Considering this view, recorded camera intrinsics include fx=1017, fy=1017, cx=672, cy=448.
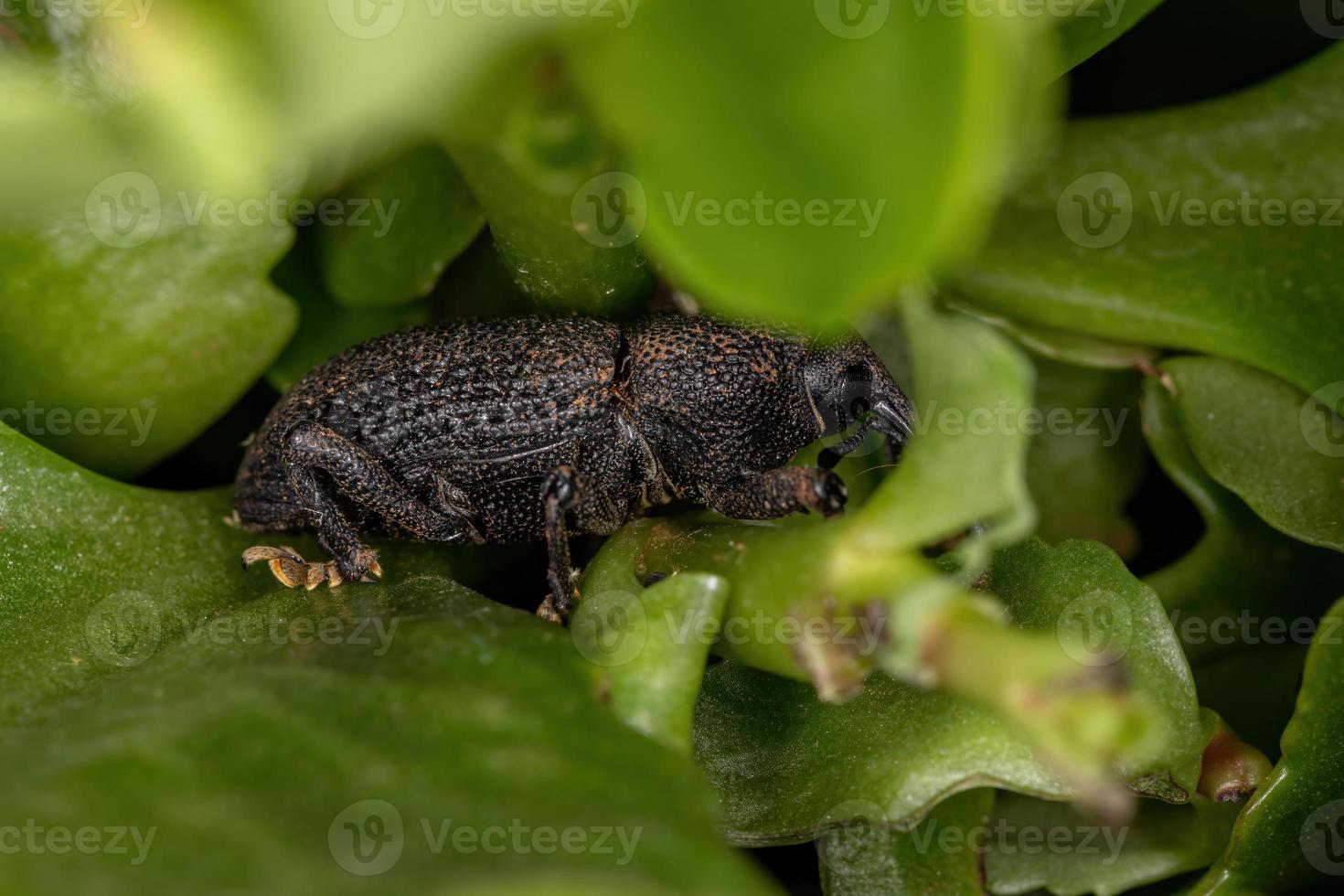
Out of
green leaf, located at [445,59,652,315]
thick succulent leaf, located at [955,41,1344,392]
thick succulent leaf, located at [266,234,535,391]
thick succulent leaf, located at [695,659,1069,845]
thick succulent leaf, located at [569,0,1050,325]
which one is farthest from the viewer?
thick succulent leaf, located at [266,234,535,391]

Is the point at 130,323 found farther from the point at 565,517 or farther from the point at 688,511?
the point at 688,511

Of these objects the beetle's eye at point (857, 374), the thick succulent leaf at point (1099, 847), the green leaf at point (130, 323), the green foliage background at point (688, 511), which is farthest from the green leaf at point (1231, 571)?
the green leaf at point (130, 323)

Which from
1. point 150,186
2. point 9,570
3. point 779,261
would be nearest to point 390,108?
point 779,261

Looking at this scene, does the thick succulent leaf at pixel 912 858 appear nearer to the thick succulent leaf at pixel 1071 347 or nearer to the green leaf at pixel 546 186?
the thick succulent leaf at pixel 1071 347

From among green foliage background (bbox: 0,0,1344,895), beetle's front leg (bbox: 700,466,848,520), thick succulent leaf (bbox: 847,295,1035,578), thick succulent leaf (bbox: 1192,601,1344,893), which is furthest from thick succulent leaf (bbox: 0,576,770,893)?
thick succulent leaf (bbox: 1192,601,1344,893)

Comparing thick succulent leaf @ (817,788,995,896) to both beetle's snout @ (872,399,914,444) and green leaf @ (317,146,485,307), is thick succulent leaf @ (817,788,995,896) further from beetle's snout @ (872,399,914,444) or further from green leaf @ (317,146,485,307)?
green leaf @ (317,146,485,307)

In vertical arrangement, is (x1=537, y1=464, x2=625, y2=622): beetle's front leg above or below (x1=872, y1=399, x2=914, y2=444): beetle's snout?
above

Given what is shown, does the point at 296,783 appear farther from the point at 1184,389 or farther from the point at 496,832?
the point at 1184,389
